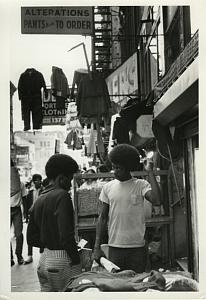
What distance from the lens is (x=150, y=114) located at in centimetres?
179

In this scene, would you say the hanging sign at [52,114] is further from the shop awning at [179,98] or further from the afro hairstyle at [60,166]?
the shop awning at [179,98]

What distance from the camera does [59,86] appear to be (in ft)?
5.37

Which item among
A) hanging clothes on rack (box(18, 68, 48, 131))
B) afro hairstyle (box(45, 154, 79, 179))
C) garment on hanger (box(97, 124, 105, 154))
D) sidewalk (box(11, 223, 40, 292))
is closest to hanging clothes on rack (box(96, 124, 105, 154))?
garment on hanger (box(97, 124, 105, 154))

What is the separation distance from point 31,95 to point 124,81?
42 centimetres

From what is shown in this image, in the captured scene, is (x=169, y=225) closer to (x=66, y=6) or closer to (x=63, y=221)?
(x=63, y=221)

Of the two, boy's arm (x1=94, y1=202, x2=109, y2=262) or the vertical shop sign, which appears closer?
boy's arm (x1=94, y1=202, x2=109, y2=262)

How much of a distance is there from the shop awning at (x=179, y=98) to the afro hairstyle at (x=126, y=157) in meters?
0.18

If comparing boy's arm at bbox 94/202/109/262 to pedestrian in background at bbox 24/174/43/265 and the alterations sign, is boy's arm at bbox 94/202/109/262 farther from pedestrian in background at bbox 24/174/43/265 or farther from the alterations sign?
the alterations sign

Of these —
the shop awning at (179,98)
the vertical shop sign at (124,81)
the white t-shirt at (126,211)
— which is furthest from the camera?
the vertical shop sign at (124,81)

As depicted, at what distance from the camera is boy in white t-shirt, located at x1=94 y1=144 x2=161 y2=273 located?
1.65m

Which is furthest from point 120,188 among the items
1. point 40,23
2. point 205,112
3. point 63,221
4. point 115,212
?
point 40,23

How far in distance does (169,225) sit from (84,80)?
2.10 ft

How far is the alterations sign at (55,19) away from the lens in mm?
1644

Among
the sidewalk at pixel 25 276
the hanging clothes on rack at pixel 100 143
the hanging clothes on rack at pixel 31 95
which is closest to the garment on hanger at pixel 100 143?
the hanging clothes on rack at pixel 100 143
